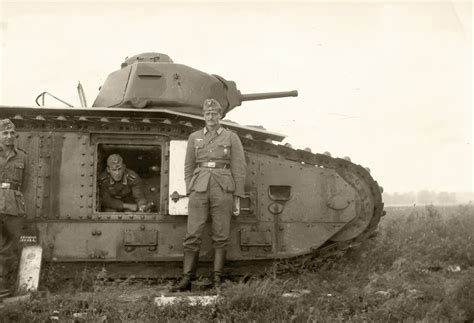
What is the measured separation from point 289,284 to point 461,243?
464cm

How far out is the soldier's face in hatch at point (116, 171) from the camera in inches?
314

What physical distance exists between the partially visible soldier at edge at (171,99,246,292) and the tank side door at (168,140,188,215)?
34 cm

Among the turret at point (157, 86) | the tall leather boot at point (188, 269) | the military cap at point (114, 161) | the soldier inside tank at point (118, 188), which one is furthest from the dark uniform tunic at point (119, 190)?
the tall leather boot at point (188, 269)


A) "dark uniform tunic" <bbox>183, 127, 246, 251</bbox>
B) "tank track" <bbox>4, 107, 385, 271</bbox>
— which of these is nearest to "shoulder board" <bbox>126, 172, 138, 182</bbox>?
"tank track" <bbox>4, 107, 385, 271</bbox>

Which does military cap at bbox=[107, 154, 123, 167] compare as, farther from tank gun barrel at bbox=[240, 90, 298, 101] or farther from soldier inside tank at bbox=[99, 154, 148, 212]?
tank gun barrel at bbox=[240, 90, 298, 101]

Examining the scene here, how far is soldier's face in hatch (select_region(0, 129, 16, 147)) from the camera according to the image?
22.5 feet

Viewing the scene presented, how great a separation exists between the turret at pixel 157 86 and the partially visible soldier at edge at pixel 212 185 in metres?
1.56

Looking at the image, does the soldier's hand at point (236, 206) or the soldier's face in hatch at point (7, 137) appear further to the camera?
the soldier's hand at point (236, 206)

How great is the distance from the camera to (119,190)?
327 inches

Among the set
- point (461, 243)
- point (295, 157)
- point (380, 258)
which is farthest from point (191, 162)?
point (461, 243)

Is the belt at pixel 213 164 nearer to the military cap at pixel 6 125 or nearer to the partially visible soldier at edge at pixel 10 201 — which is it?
the partially visible soldier at edge at pixel 10 201

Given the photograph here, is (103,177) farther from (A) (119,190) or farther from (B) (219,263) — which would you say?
(B) (219,263)

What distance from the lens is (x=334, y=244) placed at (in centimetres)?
821

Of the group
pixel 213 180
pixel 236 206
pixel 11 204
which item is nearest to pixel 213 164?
pixel 213 180
